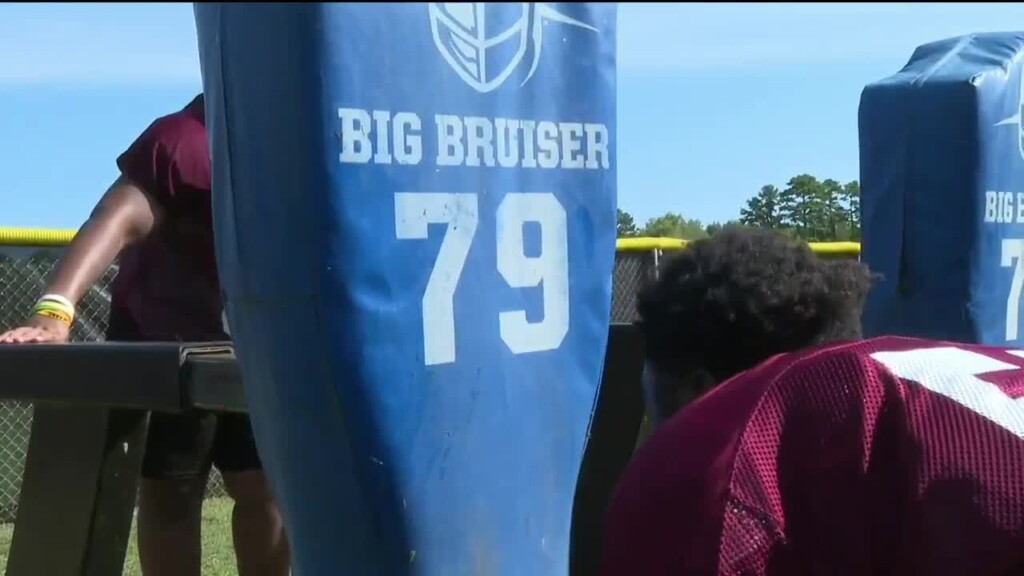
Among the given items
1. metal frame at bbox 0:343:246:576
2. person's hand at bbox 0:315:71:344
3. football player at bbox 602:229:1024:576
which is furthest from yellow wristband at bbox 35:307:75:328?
football player at bbox 602:229:1024:576

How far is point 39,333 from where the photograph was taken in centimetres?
230

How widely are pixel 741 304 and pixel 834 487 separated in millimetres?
361

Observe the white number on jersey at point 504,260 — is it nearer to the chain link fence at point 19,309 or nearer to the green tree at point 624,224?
the green tree at point 624,224

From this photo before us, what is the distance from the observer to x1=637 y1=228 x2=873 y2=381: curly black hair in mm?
1541

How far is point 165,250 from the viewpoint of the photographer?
284cm

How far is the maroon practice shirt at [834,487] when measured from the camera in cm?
120

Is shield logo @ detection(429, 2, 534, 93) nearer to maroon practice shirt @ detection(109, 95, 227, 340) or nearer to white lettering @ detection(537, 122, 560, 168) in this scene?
white lettering @ detection(537, 122, 560, 168)

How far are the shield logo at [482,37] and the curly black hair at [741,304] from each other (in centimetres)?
40

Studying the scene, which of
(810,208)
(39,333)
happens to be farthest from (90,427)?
(810,208)

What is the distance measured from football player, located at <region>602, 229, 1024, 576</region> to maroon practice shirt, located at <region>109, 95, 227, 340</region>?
1.65 metres

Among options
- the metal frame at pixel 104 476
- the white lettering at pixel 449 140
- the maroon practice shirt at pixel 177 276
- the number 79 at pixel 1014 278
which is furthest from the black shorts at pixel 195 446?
the number 79 at pixel 1014 278

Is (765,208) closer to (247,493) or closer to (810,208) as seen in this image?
(810,208)

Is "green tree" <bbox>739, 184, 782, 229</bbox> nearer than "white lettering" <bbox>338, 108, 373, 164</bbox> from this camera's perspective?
No

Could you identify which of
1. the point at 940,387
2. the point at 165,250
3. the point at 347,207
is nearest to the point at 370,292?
the point at 347,207
